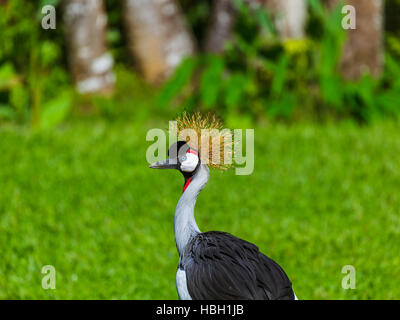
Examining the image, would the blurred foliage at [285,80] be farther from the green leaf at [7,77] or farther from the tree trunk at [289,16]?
the green leaf at [7,77]

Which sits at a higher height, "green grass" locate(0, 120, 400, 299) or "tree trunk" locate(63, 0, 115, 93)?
"tree trunk" locate(63, 0, 115, 93)

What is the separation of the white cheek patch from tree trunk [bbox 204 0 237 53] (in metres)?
5.16

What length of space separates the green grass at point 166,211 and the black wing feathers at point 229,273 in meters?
1.22

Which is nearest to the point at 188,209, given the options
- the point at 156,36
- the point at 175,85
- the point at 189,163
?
the point at 189,163

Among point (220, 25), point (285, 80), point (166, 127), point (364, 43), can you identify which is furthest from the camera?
point (220, 25)

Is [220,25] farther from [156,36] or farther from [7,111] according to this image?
[7,111]

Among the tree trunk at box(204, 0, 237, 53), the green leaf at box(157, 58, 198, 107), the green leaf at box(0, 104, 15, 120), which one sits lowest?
the green leaf at box(0, 104, 15, 120)

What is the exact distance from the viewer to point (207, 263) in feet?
5.50

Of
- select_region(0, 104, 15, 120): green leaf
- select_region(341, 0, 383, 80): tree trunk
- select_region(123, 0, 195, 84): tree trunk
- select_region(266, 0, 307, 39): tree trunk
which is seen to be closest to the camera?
select_region(0, 104, 15, 120): green leaf

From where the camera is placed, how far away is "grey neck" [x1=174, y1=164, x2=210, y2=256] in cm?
164

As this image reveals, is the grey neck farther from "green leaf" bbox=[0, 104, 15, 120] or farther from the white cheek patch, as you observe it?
"green leaf" bbox=[0, 104, 15, 120]

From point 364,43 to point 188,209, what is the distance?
4.87 metres

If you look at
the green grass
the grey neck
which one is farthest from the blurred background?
the grey neck

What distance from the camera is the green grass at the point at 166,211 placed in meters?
3.05
